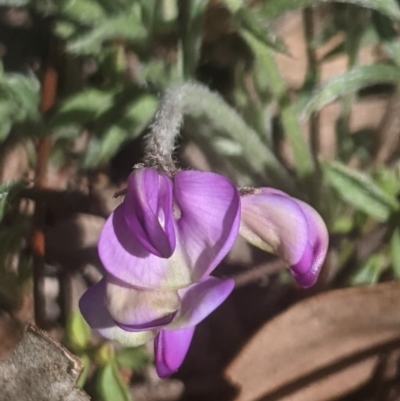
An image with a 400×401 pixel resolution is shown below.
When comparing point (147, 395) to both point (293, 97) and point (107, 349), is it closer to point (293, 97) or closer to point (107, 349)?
point (107, 349)

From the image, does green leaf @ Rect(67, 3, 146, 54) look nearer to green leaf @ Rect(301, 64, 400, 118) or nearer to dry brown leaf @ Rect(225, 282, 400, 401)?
green leaf @ Rect(301, 64, 400, 118)

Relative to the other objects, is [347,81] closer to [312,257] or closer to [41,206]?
[312,257]

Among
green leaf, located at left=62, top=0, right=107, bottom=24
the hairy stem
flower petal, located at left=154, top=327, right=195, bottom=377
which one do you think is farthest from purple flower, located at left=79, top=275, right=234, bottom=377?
green leaf, located at left=62, top=0, right=107, bottom=24

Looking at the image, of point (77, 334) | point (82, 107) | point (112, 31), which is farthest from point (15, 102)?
point (77, 334)

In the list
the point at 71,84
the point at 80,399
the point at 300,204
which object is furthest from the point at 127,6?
the point at 80,399

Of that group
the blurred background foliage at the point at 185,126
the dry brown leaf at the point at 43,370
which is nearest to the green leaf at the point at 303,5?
the blurred background foliage at the point at 185,126
